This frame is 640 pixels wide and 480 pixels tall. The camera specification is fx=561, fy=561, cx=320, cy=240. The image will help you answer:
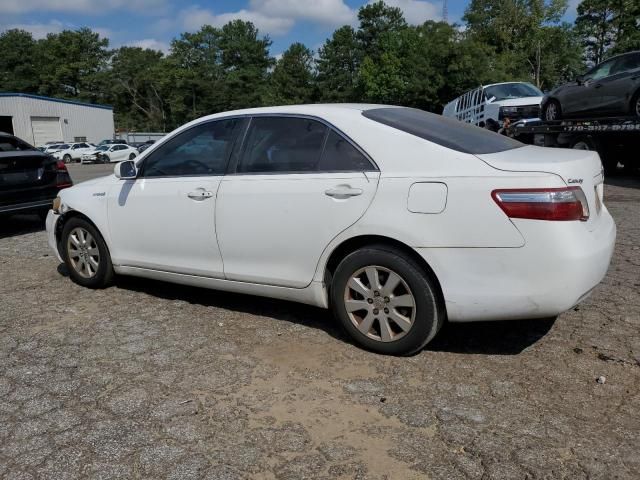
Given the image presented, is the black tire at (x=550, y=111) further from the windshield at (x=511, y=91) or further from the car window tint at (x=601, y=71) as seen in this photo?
the windshield at (x=511, y=91)

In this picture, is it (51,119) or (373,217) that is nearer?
(373,217)

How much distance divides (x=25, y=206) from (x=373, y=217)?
6.15 m

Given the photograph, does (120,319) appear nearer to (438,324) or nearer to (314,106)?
(314,106)

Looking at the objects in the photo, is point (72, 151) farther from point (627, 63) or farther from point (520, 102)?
point (627, 63)

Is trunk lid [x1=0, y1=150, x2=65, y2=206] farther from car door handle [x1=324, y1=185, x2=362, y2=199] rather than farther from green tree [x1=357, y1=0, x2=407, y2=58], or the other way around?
green tree [x1=357, y1=0, x2=407, y2=58]

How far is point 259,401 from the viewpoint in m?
3.09

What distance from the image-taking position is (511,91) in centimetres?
1761

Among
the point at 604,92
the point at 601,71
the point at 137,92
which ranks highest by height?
the point at 137,92

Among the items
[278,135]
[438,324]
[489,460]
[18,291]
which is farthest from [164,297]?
[489,460]

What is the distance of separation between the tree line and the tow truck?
38256 mm

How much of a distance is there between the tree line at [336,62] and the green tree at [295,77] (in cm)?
14

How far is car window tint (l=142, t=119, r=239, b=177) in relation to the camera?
4.20 m

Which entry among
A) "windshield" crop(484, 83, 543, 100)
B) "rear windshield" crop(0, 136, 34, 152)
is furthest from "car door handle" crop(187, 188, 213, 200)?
"windshield" crop(484, 83, 543, 100)

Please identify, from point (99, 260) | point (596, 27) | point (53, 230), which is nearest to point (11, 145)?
point (53, 230)
